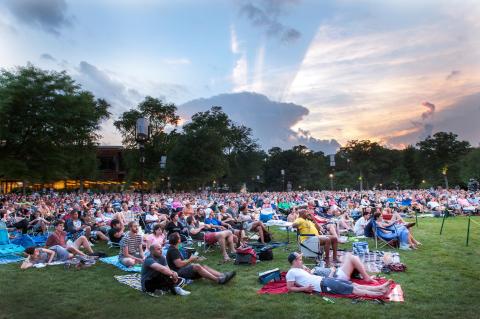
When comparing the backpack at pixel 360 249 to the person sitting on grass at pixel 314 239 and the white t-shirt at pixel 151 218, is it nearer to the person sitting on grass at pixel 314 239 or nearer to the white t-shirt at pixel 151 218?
the person sitting on grass at pixel 314 239

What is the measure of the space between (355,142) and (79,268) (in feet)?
383

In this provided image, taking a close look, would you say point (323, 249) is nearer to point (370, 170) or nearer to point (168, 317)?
point (168, 317)

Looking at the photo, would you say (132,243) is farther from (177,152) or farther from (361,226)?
(177,152)

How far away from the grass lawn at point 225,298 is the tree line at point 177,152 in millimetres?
22625

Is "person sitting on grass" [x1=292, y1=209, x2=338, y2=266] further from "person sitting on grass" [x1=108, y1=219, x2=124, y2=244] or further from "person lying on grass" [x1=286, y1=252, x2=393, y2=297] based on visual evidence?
"person sitting on grass" [x1=108, y1=219, x2=124, y2=244]

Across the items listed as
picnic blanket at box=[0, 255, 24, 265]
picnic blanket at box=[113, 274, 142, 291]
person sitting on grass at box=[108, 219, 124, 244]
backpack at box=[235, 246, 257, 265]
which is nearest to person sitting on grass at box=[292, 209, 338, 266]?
backpack at box=[235, 246, 257, 265]

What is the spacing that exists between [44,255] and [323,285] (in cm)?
714

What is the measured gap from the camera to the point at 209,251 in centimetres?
1152

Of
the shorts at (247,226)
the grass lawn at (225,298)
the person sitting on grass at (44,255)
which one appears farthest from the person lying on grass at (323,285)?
the person sitting on grass at (44,255)

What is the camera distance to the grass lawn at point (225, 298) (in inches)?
228

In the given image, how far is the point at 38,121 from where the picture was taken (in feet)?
107

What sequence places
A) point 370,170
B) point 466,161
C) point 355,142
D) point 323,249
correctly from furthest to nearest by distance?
point 355,142, point 370,170, point 466,161, point 323,249

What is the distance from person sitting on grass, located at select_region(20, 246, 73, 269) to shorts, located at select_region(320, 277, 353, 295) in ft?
21.7

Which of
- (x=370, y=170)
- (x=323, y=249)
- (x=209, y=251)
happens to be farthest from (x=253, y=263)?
(x=370, y=170)
